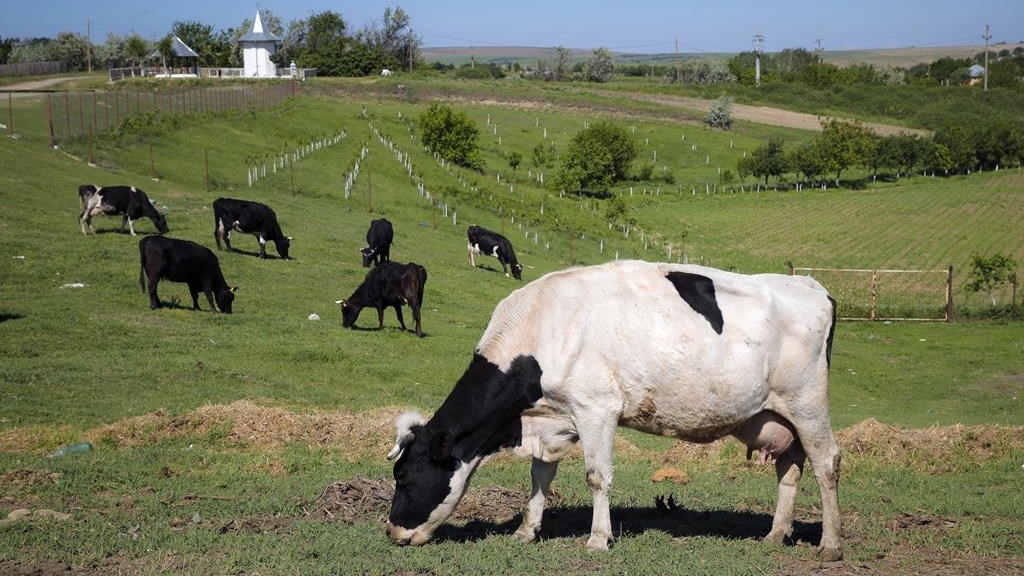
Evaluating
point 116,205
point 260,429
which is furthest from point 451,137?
point 260,429

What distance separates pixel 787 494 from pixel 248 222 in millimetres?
27360

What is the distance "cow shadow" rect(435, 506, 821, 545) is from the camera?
10859mm

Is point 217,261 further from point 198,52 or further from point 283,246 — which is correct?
point 198,52

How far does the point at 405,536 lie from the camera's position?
10.2m

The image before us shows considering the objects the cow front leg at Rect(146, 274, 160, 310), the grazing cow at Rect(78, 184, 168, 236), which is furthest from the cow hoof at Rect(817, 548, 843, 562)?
the grazing cow at Rect(78, 184, 168, 236)

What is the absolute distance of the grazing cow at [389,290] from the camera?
93.1 feet

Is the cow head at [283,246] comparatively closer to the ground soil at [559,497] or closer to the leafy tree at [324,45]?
the ground soil at [559,497]

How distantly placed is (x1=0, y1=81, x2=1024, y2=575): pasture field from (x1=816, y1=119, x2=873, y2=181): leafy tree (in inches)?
1856

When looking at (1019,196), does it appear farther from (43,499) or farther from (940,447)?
(43,499)

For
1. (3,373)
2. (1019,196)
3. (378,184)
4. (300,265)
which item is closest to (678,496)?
(3,373)

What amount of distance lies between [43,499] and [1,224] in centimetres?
2486

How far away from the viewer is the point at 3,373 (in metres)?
18.7

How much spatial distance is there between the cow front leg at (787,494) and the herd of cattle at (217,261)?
17849 mm

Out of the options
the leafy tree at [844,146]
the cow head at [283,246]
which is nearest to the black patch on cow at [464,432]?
the cow head at [283,246]
